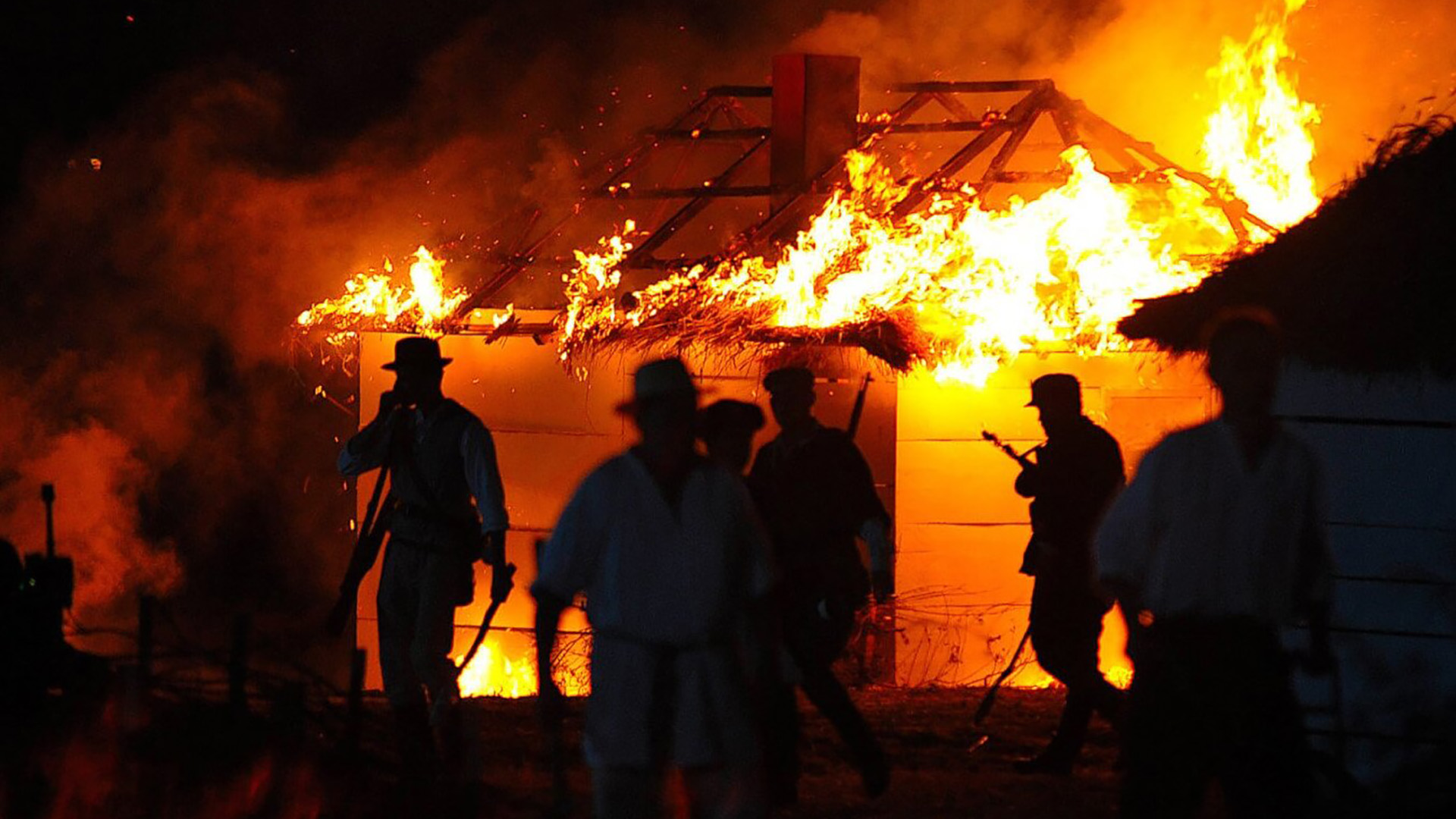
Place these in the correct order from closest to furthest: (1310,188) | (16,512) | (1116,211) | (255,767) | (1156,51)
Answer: (255,767), (1116,211), (1310,188), (16,512), (1156,51)

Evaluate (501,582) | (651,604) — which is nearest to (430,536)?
(501,582)

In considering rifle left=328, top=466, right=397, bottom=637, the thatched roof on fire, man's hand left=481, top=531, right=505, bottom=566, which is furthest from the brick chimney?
man's hand left=481, top=531, right=505, bottom=566

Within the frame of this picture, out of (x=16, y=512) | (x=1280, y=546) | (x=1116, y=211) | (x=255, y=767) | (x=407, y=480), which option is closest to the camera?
(x=1280, y=546)

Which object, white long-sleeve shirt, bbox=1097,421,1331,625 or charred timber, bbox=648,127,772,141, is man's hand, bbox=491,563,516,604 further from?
charred timber, bbox=648,127,772,141

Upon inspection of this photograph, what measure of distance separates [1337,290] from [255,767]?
4.87m

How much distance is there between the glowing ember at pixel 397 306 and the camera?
14734 millimetres

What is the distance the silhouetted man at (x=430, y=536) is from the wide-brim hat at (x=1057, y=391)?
8.49 ft

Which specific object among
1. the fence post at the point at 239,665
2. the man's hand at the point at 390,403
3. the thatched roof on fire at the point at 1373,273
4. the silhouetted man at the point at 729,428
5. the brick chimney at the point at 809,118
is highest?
the brick chimney at the point at 809,118

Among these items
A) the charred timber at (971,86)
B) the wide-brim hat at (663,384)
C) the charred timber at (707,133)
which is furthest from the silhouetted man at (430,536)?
the charred timber at (707,133)

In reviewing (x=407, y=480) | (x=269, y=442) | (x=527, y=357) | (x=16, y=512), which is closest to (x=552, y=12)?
(x=269, y=442)

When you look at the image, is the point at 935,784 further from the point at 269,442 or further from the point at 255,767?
the point at 269,442

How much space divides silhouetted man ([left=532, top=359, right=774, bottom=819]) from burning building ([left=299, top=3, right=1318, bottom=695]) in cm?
717

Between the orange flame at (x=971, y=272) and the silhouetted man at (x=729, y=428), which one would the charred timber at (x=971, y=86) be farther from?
the silhouetted man at (x=729, y=428)

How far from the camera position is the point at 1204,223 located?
551 inches
